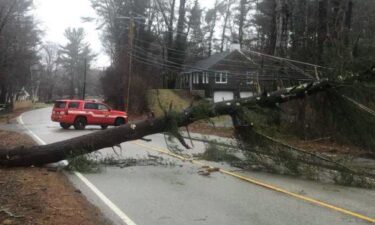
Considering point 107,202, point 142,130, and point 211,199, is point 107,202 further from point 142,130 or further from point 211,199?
point 142,130

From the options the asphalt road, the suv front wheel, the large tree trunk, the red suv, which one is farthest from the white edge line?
the red suv

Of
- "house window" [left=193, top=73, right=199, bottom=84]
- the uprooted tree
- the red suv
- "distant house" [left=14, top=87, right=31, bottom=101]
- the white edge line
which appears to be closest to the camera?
the white edge line

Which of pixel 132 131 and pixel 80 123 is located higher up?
pixel 132 131

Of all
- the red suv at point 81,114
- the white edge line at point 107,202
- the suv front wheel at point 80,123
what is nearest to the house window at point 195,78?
the red suv at point 81,114

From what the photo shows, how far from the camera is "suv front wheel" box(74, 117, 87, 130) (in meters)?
30.6

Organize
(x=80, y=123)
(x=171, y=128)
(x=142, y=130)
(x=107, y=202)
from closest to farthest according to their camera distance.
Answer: (x=107, y=202), (x=171, y=128), (x=142, y=130), (x=80, y=123)

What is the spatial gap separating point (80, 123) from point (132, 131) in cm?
1842

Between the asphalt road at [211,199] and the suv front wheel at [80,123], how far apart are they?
1820cm

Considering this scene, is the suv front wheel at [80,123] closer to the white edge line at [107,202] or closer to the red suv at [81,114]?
the red suv at [81,114]

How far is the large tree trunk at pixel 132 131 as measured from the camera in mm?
12766

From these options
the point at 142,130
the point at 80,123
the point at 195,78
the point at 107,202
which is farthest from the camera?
the point at 195,78

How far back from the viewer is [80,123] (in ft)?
101

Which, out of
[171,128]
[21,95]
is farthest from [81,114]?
[21,95]

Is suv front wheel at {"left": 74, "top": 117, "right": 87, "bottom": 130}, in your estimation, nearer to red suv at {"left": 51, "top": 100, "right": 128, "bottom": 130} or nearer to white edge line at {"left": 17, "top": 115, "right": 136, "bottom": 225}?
red suv at {"left": 51, "top": 100, "right": 128, "bottom": 130}
